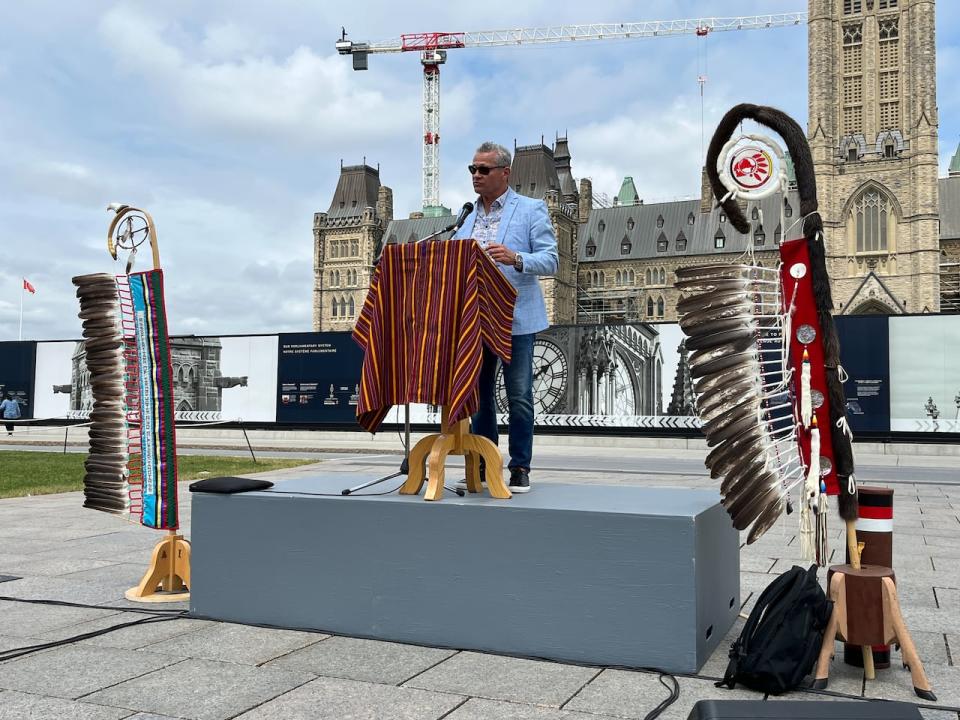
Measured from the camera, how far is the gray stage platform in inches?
133

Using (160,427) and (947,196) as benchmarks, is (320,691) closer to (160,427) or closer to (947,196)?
(160,427)

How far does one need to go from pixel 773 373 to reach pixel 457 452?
1562 mm

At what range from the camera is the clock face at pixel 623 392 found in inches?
930

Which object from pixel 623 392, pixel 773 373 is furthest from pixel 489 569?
pixel 623 392

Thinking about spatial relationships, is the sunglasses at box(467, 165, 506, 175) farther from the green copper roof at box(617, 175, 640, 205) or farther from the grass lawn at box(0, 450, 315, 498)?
the green copper roof at box(617, 175, 640, 205)

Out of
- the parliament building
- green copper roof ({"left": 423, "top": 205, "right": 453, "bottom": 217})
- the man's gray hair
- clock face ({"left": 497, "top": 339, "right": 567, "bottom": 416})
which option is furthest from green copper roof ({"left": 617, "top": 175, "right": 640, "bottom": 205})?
the man's gray hair

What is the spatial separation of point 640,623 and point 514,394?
1.42 m

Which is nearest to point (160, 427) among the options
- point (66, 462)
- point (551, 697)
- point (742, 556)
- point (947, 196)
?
point (551, 697)

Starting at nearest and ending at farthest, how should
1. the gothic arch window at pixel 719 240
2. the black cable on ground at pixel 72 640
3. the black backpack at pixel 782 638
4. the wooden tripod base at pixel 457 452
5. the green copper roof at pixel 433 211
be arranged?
the black backpack at pixel 782 638 → the black cable on ground at pixel 72 640 → the wooden tripod base at pixel 457 452 → the gothic arch window at pixel 719 240 → the green copper roof at pixel 433 211

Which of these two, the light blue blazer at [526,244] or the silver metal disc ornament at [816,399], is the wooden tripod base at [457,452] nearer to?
the light blue blazer at [526,244]

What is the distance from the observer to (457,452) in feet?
13.8

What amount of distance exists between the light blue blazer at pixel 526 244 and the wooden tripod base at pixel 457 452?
0.61 metres

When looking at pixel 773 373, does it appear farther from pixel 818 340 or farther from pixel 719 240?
pixel 719 240

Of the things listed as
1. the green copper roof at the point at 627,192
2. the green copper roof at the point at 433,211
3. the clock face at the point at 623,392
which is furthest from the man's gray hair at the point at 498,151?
the green copper roof at the point at 627,192
